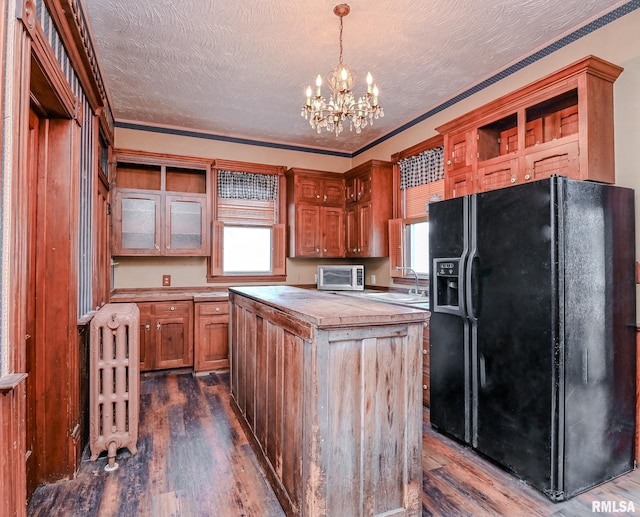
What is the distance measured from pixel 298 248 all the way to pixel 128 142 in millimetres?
2405

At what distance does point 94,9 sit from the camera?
2.51m

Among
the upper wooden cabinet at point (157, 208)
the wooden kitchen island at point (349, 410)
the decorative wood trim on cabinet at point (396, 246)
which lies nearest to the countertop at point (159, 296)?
Answer: the upper wooden cabinet at point (157, 208)

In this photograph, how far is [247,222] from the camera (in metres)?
4.99

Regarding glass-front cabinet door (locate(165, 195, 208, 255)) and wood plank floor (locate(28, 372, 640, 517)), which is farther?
glass-front cabinet door (locate(165, 195, 208, 255))

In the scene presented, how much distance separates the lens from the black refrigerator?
202cm

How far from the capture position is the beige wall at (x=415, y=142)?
2451 millimetres

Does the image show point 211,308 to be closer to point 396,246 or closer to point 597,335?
point 396,246

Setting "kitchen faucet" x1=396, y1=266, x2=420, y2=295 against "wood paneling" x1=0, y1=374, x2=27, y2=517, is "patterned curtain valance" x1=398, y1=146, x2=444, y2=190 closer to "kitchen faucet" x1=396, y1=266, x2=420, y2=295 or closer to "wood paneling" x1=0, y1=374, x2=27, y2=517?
"kitchen faucet" x1=396, y1=266, x2=420, y2=295

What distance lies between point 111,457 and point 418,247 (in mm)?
3512

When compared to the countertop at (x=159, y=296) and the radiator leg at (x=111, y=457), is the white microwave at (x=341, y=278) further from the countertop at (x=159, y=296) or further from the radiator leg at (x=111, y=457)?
the radiator leg at (x=111, y=457)

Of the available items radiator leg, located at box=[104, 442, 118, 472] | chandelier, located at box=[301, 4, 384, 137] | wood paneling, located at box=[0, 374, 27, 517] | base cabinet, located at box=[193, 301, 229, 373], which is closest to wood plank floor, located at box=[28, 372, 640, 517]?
radiator leg, located at box=[104, 442, 118, 472]

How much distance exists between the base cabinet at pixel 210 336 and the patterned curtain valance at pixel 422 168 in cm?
255

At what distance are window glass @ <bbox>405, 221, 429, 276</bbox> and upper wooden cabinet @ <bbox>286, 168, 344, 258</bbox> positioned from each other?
1.04 meters

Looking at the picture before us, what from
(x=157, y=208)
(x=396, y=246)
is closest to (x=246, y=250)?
(x=157, y=208)
